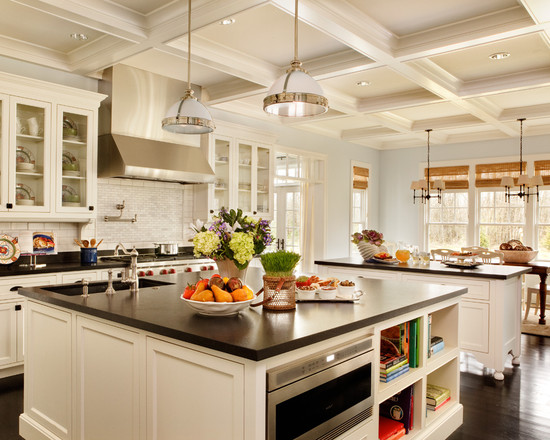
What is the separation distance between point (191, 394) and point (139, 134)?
12.1ft

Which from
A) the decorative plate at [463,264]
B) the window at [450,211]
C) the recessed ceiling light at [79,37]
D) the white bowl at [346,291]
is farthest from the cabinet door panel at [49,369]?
the window at [450,211]

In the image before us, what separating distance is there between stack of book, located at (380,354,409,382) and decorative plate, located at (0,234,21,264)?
11.1ft

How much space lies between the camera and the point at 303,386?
74.0 inches

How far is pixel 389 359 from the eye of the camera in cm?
260

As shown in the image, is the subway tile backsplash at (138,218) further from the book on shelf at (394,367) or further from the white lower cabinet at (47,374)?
the book on shelf at (394,367)

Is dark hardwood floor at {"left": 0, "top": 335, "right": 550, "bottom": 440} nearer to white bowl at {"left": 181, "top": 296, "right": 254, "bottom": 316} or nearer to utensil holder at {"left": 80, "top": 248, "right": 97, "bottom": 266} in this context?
utensil holder at {"left": 80, "top": 248, "right": 97, "bottom": 266}

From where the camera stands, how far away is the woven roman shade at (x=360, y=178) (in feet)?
28.5

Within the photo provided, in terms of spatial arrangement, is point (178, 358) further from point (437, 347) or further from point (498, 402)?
point (498, 402)

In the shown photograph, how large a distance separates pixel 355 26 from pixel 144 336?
284cm

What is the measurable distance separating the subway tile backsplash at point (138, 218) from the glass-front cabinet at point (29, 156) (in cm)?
39

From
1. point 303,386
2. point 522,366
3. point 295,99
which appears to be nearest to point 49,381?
point 303,386

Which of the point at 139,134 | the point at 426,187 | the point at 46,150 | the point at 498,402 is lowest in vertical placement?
the point at 498,402

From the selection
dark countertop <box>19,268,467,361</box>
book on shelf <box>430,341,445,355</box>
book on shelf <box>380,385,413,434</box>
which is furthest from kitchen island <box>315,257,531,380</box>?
book on shelf <box>380,385,413,434</box>

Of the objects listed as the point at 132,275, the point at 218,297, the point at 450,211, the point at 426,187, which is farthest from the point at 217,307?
the point at 450,211
